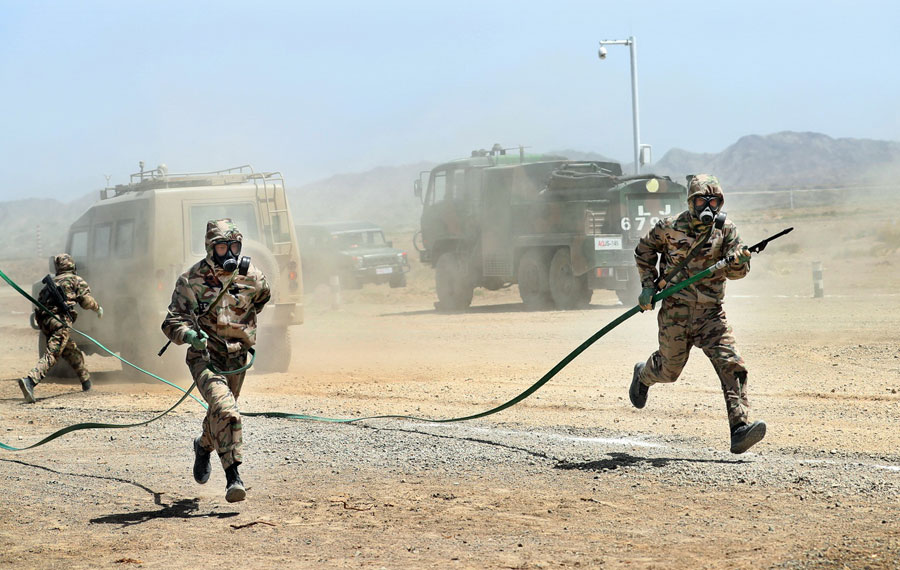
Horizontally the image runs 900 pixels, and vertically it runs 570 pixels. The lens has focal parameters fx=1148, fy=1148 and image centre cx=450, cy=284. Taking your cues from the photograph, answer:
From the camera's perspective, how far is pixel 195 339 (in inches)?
257

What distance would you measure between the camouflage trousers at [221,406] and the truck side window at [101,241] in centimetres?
733

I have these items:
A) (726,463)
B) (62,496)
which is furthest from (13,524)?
(726,463)

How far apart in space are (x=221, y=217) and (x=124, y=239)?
122cm

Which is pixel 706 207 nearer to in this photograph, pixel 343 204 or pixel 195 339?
pixel 195 339

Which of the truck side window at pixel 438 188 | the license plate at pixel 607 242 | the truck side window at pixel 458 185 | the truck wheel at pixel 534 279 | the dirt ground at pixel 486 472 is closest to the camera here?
the dirt ground at pixel 486 472

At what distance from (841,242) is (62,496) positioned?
32817mm

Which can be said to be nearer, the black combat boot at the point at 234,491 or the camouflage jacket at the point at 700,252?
the black combat boot at the point at 234,491

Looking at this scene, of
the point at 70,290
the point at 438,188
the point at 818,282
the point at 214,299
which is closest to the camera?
the point at 214,299

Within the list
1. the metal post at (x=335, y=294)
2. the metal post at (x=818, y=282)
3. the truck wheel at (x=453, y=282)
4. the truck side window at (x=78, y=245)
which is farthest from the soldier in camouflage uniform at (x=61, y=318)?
the metal post at (x=818, y=282)

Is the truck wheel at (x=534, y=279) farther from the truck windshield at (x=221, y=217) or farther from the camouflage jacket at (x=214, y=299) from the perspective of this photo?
the camouflage jacket at (x=214, y=299)

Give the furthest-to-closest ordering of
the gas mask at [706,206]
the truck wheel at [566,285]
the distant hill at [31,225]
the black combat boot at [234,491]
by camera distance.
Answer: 1. the distant hill at [31,225]
2. the truck wheel at [566,285]
3. the gas mask at [706,206]
4. the black combat boot at [234,491]

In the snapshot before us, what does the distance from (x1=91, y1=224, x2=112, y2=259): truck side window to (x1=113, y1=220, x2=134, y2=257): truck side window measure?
0.82 feet

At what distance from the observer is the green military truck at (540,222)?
2075 centimetres

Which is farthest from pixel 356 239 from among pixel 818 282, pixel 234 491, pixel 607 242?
pixel 234 491
